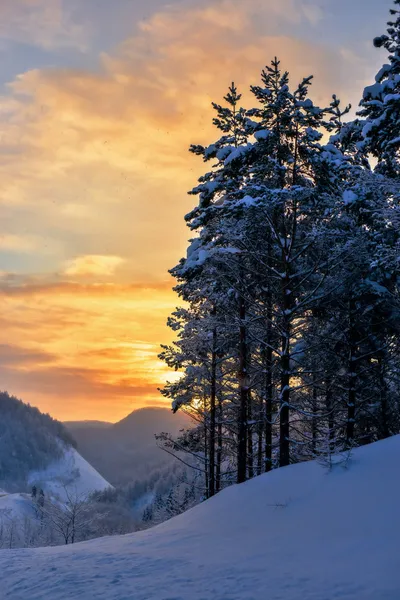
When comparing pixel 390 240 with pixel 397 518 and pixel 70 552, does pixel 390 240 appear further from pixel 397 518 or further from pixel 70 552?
pixel 70 552

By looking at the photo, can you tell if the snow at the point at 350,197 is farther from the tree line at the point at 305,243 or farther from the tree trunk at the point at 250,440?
the tree trunk at the point at 250,440

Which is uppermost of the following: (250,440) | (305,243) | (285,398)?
(305,243)

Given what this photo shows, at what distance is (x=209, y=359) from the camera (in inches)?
843

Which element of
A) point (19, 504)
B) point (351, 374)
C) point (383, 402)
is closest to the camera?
point (351, 374)

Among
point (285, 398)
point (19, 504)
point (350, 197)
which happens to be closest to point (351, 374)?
point (285, 398)

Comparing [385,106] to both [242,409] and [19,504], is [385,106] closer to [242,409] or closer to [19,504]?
[242,409]

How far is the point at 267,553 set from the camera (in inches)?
321

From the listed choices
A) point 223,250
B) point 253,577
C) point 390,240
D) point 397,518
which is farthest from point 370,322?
point 253,577

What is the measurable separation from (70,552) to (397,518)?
7561 millimetres

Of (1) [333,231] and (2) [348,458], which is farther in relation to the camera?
(1) [333,231]

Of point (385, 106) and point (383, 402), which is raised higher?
point (385, 106)

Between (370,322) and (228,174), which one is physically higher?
(228,174)

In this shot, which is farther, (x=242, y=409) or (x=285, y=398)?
(x=242, y=409)

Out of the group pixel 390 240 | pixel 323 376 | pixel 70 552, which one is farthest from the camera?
pixel 323 376
